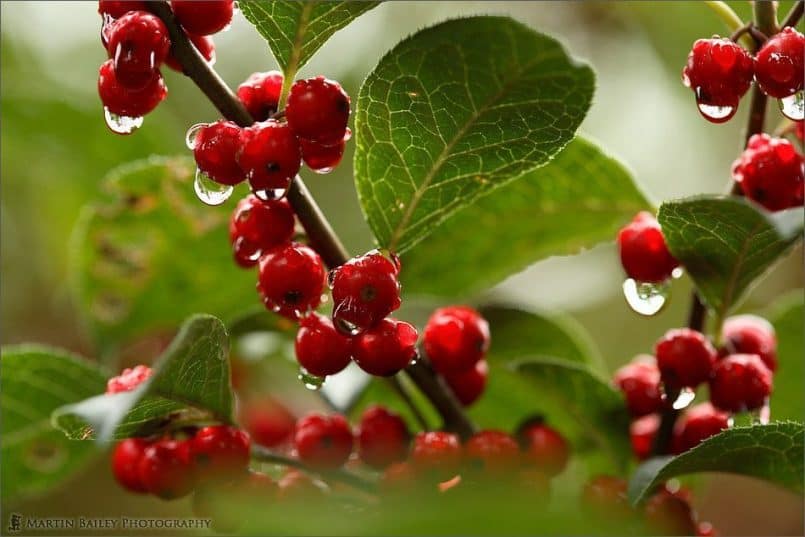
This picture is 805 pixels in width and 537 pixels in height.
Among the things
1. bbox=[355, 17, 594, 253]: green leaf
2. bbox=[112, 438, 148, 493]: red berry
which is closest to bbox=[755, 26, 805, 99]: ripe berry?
bbox=[355, 17, 594, 253]: green leaf

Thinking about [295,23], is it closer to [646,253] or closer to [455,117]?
[455,117]

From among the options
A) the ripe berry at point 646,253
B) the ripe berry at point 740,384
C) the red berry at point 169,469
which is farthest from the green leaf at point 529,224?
the red berry at point 169,469

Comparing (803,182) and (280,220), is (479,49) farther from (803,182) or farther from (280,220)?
(803,182)

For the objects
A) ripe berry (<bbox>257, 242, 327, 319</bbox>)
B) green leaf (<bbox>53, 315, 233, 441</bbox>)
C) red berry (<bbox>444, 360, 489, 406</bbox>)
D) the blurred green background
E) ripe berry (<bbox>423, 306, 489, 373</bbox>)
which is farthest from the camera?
the blurred green background

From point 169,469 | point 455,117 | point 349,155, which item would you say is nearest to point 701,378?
point 455,117

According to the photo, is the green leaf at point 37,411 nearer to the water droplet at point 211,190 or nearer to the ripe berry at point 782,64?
the water droplet at point 211,190

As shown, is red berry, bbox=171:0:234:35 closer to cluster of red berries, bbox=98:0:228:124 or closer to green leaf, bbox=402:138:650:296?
cluster of red berries, bbox=98:0:228:124
